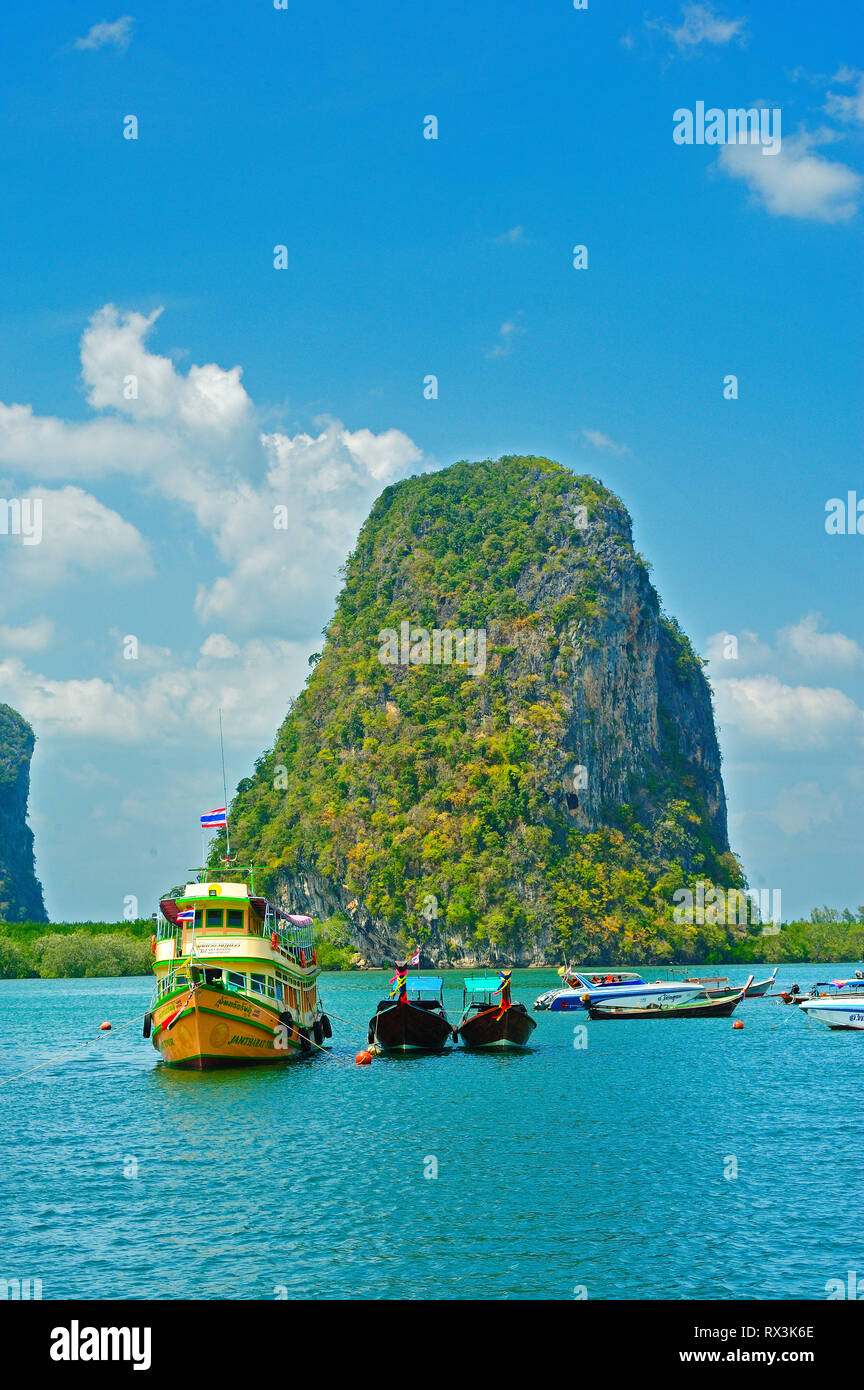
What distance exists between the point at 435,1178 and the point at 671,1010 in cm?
5683

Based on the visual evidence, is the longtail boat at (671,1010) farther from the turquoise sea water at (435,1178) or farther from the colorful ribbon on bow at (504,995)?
the colorful ribbon on bow at (504,995)

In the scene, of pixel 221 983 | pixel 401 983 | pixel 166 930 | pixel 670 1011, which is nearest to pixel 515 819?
pixel 670 1011

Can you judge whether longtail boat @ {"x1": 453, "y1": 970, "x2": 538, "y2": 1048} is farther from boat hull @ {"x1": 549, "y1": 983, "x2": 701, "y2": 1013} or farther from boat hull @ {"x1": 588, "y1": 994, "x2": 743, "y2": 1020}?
boat hull @ {"x1": 549, "y1": 983, "x2": 701, "y2": 1013}

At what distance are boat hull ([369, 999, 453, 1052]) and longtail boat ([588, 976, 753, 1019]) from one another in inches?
1153

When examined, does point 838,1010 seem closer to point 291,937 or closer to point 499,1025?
point 499,1025

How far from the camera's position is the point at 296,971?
51188 millimetres

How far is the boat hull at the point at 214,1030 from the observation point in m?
42.5

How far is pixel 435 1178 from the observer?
28.7 metres

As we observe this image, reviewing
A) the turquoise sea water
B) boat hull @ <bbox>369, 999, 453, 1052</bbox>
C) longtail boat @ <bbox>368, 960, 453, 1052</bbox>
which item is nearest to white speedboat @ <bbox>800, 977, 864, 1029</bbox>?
the turquoise sea water
